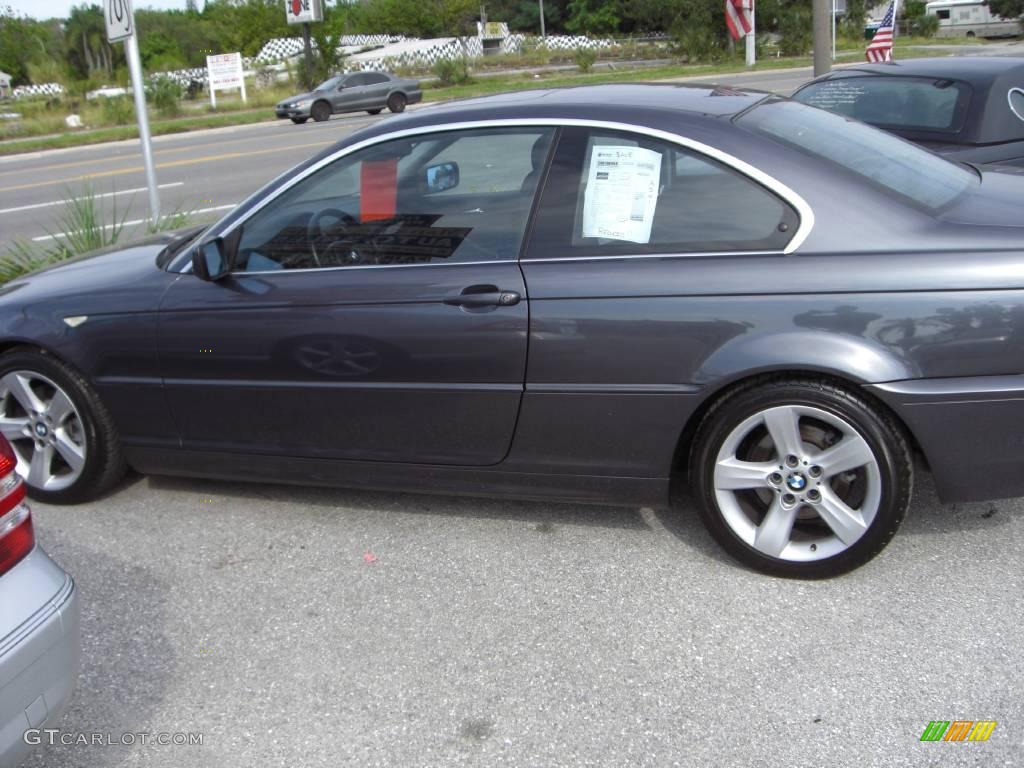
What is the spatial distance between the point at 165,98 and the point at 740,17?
19.2 metres

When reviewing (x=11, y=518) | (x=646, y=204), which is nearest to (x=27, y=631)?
(x=11, y=518)

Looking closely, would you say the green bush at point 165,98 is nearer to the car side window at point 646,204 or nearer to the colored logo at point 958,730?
the car side window at point 646,204

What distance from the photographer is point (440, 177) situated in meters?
3.89

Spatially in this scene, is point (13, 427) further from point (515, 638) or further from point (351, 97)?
point (351, 97)

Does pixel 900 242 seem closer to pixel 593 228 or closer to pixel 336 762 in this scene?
pixel 593 228

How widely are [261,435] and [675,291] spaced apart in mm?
1721

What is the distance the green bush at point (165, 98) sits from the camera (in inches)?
1228

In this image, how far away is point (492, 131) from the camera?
379 cm

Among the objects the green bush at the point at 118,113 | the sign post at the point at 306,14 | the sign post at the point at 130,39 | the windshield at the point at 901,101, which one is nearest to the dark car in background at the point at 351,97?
the green bush at the point at 118,113

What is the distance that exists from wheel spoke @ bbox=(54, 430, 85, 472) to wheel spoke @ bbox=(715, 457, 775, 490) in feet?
8.63

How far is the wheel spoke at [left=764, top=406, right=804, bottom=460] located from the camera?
3.36m

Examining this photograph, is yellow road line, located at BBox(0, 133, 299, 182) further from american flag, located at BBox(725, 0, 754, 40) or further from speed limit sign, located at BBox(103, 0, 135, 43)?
american flag, located at BBox(725, 0, 754, 40)

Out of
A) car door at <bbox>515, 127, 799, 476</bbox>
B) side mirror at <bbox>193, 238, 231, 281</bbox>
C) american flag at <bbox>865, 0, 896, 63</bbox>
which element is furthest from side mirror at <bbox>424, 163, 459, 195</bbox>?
american flag at <bbox>865, 0, 896, 63</bbox>

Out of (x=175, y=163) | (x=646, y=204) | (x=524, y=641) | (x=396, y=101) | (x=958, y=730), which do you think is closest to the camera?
(x=958, y=730)
